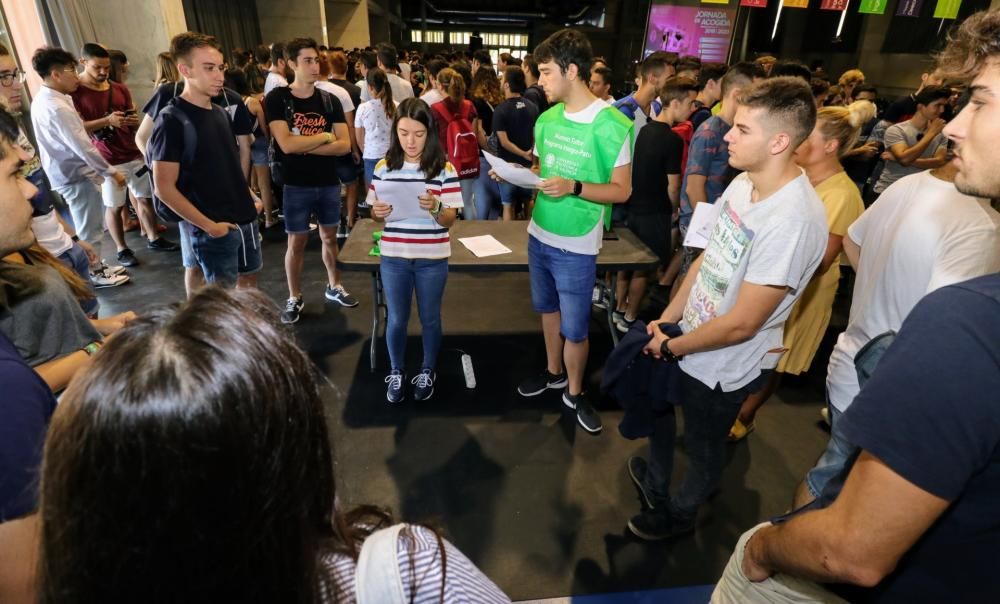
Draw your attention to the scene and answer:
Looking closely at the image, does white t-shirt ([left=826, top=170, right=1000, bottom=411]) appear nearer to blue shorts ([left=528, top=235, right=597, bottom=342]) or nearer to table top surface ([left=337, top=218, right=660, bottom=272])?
blue shorts ([left=528, top=235, right=597, bottom=342])

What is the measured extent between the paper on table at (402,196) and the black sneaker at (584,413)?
128cm

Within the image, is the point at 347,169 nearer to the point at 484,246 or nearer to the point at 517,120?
the point at 517,120

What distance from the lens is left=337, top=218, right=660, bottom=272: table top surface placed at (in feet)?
9.14

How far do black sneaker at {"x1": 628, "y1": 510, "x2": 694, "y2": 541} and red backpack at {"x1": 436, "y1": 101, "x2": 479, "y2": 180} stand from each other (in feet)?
10.9

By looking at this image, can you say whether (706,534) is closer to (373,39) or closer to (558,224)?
(558,224)

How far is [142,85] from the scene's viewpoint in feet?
18.7

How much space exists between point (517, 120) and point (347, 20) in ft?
43.4

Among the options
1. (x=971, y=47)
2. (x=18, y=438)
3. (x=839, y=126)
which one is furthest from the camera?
(x=839, y=126)

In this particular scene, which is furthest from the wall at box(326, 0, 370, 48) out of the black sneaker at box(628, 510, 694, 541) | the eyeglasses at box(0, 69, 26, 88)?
the black sneaker at box(628, 510, 694, 541)

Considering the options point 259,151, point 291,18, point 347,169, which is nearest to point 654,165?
point 347,169

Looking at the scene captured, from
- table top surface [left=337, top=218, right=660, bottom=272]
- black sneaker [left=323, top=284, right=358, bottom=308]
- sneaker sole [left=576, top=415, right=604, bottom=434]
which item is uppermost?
table top surface [left=337, top=218, right=660, bottom=272]

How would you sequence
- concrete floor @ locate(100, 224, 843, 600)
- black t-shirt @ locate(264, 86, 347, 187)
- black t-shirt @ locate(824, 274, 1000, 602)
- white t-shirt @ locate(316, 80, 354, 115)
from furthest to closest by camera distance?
white t-shirt @ locate(316, 80, 354, 115) → black t-shirt @ locate(264, 86, 347, 187) → concrete floor @ locate(100, 224, 843, 600) → black t-shirt @ locate(824, 274, 1000, 602)

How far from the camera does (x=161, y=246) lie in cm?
474

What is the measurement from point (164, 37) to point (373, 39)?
51.0 feet
